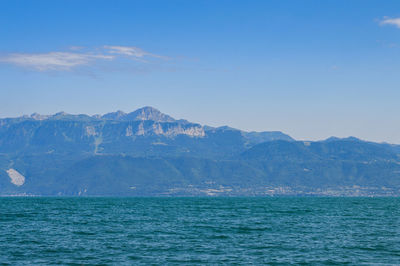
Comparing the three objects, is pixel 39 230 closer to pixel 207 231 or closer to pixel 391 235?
pixel 207 231

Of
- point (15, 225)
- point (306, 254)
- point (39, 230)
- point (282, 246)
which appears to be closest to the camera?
point (306, 254)

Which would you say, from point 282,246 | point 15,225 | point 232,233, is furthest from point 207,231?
point 15,225

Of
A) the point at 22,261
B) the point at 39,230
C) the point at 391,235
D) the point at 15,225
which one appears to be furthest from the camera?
the point at 15,225

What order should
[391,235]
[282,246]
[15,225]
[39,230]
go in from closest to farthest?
[282,246] → [391,235] → [39,230] → [15,225]

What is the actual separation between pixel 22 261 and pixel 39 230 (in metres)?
34.4

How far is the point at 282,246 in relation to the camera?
75000mm

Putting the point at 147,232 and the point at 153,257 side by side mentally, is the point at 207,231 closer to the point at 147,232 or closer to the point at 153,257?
the point at 147,232

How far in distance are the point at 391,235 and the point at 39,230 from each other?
58.8m

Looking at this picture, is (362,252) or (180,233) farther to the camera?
(180,233)

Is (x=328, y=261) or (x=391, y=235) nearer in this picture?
(x=328, y=261)

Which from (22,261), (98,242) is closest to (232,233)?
(98,242)

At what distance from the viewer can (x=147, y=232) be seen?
92.8 meters

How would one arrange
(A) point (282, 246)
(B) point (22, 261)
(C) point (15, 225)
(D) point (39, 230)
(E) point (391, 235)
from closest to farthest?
(B) point (22, 261) < (A) point (282, 246) < (E) point (391, 235) < (D) point (39, 230) < (C) point (15, 225)

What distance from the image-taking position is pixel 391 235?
89500 millimetres
